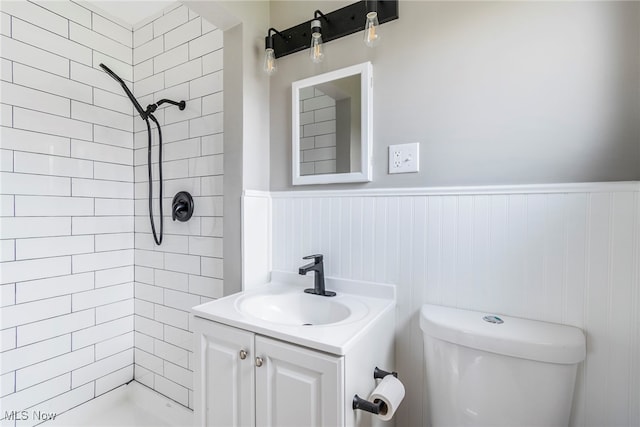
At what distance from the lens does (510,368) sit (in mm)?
797

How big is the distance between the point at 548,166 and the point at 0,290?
2223mm

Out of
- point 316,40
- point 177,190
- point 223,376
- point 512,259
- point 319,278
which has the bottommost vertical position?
point 223,376

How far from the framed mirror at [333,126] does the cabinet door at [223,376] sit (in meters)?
0.69

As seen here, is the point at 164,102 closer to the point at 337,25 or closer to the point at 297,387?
the point at 337,25

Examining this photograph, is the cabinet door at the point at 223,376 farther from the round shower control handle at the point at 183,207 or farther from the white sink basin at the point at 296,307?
the round shower control handle at the point at 183,207

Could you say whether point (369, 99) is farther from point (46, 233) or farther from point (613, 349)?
point (46, 233)

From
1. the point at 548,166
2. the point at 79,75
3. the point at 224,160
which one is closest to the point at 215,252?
the point at 224,160

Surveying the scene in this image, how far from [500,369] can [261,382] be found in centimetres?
68

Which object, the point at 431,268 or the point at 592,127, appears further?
the point at 431,268

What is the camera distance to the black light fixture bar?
1117 millimetres

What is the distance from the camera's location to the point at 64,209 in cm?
150

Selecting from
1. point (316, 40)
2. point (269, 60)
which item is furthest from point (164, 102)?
point (316, 40)

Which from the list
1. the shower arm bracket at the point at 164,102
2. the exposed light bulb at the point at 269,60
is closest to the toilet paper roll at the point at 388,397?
the exposed light bulb at the point at 269,60

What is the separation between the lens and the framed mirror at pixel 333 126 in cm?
116
